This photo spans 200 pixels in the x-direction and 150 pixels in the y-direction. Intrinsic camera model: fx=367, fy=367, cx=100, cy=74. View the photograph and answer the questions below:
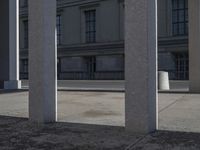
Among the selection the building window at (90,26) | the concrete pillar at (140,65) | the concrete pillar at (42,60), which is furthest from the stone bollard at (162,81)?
the building window at (90,26)

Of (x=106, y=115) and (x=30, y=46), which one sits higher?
(x=30, y=46)

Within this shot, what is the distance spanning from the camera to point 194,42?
17.1 meters

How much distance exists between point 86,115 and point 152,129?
292cm

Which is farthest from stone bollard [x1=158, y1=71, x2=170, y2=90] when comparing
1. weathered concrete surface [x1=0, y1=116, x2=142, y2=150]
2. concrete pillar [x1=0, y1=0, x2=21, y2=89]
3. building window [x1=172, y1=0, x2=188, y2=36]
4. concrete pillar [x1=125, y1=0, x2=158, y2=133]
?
building window [x1=172, y1=0, x2=188, y2=36]

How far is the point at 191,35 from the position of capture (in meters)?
17.1

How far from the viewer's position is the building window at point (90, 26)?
1892 inches

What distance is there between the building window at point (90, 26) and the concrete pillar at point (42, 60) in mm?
38521

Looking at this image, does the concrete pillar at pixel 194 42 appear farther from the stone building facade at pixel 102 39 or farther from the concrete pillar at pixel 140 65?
the stone building facade at pixel 102 39

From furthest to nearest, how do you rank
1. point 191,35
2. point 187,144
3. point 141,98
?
point 191,35, point 141,98, point 187,144

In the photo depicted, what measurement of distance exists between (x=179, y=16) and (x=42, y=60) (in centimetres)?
3513

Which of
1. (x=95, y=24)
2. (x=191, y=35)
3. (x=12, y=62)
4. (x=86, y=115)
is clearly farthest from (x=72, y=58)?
(x=86, y=115)

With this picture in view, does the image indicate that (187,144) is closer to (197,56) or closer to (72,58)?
(197,56)

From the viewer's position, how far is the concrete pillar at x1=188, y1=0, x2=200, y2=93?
16984 millimetres

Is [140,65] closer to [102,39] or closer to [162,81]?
[162,81]
